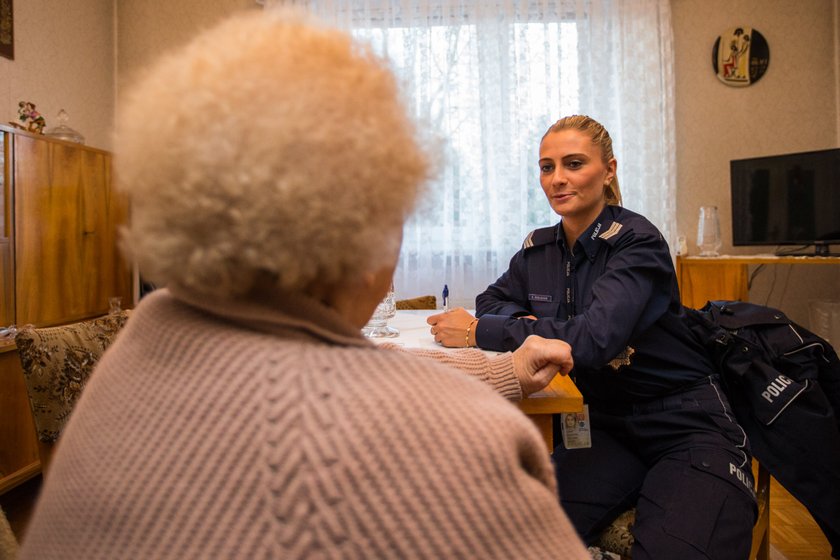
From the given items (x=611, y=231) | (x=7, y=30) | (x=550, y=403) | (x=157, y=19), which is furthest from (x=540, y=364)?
(x=157, y=19)

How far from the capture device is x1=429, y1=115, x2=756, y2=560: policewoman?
1.14 meters

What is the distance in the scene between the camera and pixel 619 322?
1314 millimetres

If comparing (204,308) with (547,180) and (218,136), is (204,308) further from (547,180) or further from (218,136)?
(547,180)

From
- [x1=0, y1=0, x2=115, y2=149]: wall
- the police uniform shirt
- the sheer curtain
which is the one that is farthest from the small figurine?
the police uniform shirt

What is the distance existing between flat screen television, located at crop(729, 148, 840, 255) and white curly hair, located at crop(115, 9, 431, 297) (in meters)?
3.59

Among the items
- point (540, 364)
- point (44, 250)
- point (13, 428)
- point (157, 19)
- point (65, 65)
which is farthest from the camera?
point (157, 19)

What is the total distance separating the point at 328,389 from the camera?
0.44 meters

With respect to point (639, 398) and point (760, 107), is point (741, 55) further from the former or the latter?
point (639, 398)

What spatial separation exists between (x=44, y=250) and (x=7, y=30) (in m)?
1.22

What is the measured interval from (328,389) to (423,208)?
0.21m

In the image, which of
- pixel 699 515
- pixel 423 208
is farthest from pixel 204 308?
pixel 699 515

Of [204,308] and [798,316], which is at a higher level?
[204,308]

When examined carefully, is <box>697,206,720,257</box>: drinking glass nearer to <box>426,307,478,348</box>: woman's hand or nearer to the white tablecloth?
the white tablecloth

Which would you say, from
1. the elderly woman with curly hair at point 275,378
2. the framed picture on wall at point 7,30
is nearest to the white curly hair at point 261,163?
the elderly woman with curly hair at point 275,378
